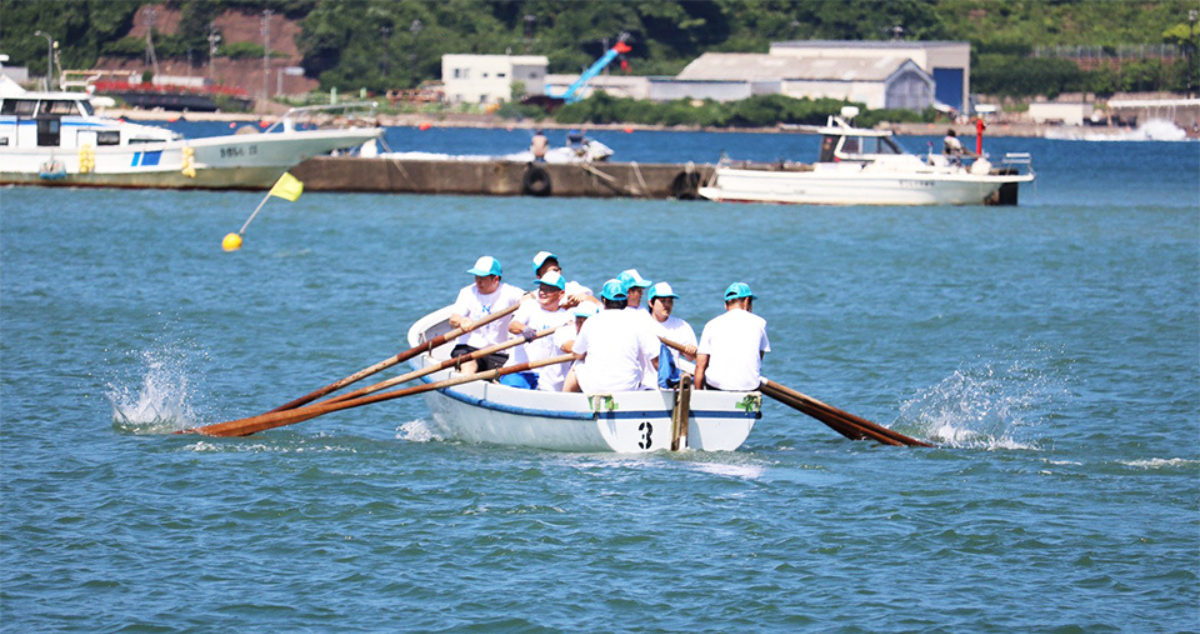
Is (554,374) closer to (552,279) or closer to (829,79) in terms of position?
(552,279)

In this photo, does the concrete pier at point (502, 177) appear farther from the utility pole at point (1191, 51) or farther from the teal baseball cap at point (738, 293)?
A: the utility pole at point (1191, 51)

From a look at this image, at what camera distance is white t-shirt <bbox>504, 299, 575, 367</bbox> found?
15.1m

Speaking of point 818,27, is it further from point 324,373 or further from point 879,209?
point 324,373

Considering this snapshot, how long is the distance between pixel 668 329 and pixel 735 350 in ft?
2.38

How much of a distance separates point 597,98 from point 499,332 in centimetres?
12562

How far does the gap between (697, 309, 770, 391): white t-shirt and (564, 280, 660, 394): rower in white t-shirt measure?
1.89 feet

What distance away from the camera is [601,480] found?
45.6 feet

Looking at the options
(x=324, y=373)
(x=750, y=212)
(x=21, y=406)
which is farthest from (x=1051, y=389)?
(x=750, y=212)

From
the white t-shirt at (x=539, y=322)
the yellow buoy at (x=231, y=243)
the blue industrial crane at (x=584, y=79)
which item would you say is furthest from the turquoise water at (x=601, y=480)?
the blue industrial crane at (x=584, y=79)

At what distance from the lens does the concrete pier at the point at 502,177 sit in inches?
1937

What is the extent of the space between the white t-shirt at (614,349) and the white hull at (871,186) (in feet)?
108

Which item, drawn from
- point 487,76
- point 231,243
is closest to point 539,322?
point 231,243

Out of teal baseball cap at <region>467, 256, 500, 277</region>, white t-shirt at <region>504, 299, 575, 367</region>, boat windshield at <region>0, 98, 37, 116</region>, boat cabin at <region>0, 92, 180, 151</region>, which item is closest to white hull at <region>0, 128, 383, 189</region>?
boat cabin at <region>0, 92, 180, 151</region>

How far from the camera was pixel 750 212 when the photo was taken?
46.0 metres
